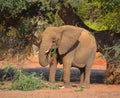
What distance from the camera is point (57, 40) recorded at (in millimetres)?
15312

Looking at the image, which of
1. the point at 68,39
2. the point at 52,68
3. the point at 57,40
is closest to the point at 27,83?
the point at 52,68

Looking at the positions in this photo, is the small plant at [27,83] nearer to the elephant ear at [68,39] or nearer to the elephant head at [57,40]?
the elephant head at [57,40]

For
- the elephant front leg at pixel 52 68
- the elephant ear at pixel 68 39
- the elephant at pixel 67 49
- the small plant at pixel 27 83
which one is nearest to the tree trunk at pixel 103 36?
the elephant at pixel 67 49

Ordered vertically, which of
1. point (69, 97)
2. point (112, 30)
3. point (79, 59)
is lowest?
point (69, 97)

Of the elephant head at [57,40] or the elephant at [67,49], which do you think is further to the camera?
the elephant at [67,49]

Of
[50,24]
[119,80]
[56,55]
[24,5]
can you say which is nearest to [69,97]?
[56,55]

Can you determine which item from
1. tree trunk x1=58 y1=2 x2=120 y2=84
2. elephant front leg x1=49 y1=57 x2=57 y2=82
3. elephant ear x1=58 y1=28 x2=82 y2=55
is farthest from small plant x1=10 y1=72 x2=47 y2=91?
tree trunk x1=58 y1=2 x2=120 y2=84

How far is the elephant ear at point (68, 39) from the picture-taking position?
15323 mm

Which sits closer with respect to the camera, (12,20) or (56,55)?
(56,55)

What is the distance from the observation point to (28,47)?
65.0ft

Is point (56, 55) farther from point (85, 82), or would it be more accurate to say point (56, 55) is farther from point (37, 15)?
point (37, 15)

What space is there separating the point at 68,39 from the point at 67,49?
1.19 ft

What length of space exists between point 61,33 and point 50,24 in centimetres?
434

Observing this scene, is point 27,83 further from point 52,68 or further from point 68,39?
point 68,39
